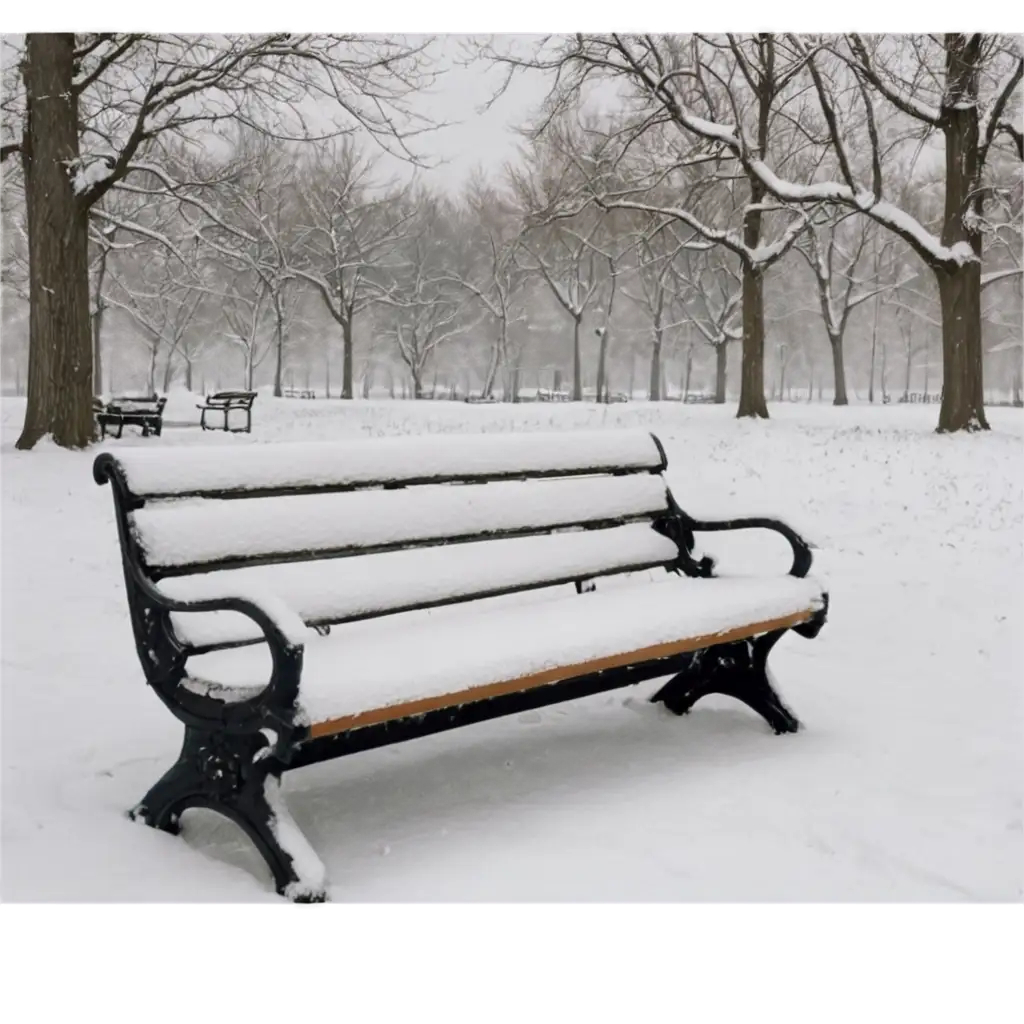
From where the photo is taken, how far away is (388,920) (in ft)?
8.54

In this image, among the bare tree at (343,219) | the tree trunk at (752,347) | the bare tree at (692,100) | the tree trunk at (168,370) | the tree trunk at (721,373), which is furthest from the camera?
the tree trunk at (721,373)

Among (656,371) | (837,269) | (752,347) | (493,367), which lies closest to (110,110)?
(493,367)

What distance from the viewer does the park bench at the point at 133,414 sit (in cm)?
782

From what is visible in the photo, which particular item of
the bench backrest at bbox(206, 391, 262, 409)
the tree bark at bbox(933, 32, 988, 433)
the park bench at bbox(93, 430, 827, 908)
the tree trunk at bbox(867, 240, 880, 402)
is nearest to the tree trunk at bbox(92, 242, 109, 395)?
the bench backrest at bbox(206, 391, 262, 409)

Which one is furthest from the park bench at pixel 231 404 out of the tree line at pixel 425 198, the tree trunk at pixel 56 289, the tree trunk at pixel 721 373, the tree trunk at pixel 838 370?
the tree trunk at pixel 721 373

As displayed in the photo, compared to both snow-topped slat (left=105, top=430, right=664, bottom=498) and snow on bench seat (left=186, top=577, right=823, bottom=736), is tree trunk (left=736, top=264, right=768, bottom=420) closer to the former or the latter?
snow-topped slat (left=105, top=430, right=664, bottom=498)

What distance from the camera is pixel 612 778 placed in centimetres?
316

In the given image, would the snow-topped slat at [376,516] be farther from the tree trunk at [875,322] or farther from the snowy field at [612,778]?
the tree trunk at [875,322]

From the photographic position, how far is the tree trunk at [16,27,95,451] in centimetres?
690

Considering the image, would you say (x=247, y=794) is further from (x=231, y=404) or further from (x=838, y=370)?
(x=838, y=370)

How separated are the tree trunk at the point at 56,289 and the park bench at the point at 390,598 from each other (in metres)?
4.80

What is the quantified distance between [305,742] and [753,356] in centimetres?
884

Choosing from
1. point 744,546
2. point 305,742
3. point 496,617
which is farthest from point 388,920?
point 744,546

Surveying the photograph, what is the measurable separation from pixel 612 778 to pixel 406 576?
2.85 ft
